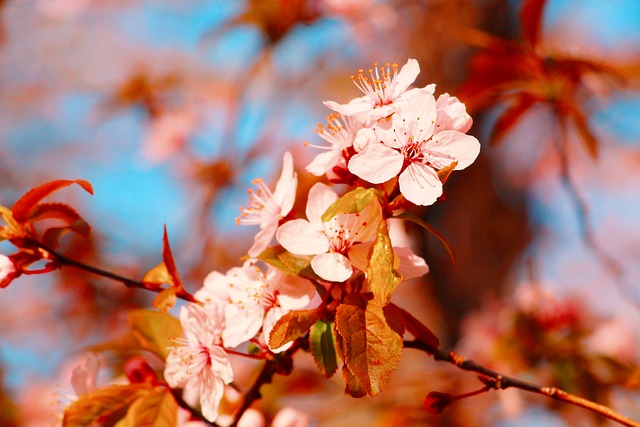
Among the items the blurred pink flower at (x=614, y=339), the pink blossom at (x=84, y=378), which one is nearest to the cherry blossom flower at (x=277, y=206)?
the pink blossom at (x=84, y=378)

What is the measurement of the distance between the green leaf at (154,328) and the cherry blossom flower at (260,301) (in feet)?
0.29

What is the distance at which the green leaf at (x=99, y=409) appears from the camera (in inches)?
19.0

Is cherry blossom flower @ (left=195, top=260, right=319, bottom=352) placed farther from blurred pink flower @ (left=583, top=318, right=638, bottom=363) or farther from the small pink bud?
blurred pink flower @ (left=583, top=318, right=638, bottom=363)

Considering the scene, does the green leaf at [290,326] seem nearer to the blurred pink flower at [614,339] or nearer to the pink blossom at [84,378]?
the pink blossom at [84,378]

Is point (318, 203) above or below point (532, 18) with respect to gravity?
below

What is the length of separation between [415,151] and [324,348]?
155 mm

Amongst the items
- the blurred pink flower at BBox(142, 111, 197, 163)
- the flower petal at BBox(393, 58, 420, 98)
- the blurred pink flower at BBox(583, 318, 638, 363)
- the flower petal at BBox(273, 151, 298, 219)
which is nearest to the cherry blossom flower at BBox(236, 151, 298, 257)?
the flower petal at BBox(273, 151, 298, 219)

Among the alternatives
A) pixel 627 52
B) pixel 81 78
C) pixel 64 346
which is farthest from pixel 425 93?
pixel 627 52

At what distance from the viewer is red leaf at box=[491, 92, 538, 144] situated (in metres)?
0.81

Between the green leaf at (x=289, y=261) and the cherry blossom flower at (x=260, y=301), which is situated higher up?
the green leaf at (x=289, y=261)

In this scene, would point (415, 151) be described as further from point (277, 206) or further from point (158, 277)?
point (158, 277)

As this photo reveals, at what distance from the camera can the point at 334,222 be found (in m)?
0.44

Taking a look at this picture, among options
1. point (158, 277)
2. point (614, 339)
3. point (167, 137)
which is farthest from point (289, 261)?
point (167, 137)

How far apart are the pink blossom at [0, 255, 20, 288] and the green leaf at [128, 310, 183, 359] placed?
4.7 inches
